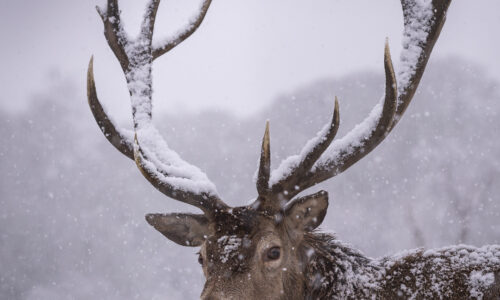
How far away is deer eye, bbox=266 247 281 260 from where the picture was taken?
11.2 feet

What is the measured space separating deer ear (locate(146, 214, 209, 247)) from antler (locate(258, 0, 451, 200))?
67 centimetres

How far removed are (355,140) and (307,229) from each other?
713 mm

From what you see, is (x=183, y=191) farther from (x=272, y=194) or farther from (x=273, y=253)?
(x=273, y=253)

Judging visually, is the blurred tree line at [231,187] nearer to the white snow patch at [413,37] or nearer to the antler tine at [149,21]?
the white snow patch at [413,37]

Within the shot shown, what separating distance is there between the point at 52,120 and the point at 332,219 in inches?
1042

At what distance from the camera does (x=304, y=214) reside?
12.0 ft

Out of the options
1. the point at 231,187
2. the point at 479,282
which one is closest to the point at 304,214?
the point at 479,282

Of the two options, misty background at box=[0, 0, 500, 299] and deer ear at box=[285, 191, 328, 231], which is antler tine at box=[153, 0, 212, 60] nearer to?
deer ear at box=[285, 191, 328, 231]

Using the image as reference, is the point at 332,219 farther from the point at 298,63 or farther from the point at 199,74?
the point at 199,74

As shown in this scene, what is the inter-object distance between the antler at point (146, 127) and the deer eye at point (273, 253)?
19.7 inches

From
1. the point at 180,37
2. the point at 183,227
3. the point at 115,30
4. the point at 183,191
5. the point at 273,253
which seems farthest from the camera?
the point at 180,37

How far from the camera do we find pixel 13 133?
1609 inches

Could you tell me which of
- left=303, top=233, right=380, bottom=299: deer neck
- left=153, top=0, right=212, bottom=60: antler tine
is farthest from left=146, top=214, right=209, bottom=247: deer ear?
left=153, top=0, right=212, bottom=60: antler tine

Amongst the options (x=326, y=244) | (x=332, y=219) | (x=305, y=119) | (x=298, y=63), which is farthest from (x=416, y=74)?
(x=298, y=63)
